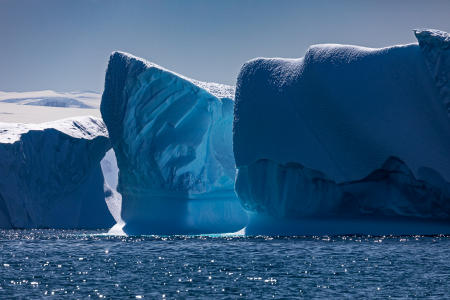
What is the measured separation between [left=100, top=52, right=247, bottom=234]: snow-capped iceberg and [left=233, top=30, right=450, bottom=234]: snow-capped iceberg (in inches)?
183

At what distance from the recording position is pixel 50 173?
43125mm

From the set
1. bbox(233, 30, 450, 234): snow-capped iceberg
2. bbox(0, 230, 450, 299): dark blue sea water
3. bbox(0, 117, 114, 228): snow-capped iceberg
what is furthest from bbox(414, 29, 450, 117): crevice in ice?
bbox(0, 117, 114, 228): snow-capped iceberg

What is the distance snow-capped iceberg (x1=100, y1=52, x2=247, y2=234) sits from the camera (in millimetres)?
34969

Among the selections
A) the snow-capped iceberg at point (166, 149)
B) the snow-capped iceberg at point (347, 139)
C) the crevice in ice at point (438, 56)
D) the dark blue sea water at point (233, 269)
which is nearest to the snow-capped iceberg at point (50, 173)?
the snow-capped iceberg at point (166, 149)

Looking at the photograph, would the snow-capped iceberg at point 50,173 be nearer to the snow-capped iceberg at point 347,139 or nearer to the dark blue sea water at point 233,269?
the dark blue sea water at point 233,269

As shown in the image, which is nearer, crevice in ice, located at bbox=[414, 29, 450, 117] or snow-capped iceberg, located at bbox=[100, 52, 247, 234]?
crevice in ice, located at bbox=[414, 29, 450, 117]

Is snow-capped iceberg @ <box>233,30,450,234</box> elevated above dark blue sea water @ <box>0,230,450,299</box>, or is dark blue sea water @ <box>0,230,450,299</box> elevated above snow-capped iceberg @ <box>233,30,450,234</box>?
snow-capped iceberg @ <box>233,30,450,234</box>

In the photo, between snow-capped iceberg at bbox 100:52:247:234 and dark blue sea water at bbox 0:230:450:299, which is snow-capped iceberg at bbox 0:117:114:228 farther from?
dark blue sea water at bbox 0:230:450:299

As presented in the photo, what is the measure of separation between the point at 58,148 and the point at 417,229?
23338 millimetres

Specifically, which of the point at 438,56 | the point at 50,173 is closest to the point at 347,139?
the point at 438,56

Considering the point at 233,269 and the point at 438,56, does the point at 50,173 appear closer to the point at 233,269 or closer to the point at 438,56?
the point at 438,56

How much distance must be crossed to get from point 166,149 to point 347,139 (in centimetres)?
1027

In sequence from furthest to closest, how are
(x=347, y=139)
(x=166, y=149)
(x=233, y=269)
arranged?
(x=166, y=149), (x=347, y=139), (x=233, y=269)

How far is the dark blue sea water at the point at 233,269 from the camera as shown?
15.4 meters
